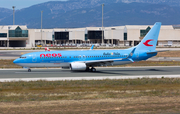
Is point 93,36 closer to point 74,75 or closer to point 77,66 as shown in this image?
point 77,66

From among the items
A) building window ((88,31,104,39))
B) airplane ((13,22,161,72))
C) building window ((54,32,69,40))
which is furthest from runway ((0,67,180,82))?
building window ((54,32,69,40))

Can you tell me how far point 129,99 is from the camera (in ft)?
74.6

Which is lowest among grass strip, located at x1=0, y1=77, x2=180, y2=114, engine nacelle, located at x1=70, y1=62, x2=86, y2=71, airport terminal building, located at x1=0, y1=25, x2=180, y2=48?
grass strip, located at x1=0, y1=77, x2=180, y2=114

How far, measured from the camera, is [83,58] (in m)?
44.5

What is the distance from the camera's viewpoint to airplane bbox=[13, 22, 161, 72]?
42.9 metres

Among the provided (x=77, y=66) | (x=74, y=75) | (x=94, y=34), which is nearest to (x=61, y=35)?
(x=94, y=34)

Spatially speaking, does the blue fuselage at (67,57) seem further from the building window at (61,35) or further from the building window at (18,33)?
the building window at (61,35)

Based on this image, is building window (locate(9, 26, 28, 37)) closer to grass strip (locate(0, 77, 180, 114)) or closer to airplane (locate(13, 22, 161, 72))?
airplane (locate(13, 22, 161, 72))

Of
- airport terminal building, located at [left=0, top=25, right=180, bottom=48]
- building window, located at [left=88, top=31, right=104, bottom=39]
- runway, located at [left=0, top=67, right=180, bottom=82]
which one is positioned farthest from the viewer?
building window, located at [left=88, top=31, right=104, bottom=39]

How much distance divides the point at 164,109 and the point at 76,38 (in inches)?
6716

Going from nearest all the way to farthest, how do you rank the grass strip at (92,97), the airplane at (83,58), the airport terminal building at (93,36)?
the grass strip at (92,97), the airplane at (83,58), the airport terminal building at (93,36)

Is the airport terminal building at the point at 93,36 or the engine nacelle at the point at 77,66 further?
the airport terminal building at the point at 93,36

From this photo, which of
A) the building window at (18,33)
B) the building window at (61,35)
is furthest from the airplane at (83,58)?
the building window at (61,35)

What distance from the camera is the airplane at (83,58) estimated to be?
141ft
